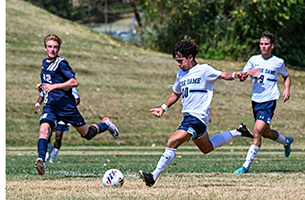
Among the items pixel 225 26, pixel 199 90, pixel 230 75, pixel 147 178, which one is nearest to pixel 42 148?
pixel 147 178

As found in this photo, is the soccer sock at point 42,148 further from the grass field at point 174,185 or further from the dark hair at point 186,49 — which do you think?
the dark hair at point 186,49

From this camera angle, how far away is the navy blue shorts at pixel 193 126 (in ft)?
20.6

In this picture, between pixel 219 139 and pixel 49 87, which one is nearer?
pixel 219 139

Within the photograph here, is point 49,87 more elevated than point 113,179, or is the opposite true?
point 49,87

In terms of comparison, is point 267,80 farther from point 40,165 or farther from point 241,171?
point 40,165

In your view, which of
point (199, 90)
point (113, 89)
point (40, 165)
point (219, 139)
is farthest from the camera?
point (113, 89)

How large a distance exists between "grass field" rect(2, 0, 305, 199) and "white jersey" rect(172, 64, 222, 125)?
3.20 ft

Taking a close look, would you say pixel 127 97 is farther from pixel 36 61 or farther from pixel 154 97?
pixel 36 61

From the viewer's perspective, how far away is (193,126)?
20.6 feet

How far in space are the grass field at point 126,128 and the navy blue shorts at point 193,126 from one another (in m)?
0.69

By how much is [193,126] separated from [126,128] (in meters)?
12.6

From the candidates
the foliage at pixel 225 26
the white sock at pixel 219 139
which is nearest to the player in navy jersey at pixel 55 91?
the white sock at pixel 219 139

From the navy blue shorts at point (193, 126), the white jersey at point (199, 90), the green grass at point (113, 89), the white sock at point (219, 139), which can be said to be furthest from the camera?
the green grass at point (113, 89)

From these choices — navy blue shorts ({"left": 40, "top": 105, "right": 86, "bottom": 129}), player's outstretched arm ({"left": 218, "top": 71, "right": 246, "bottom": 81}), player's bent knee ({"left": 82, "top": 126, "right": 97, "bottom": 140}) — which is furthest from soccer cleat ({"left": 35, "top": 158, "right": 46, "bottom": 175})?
player's outstretched arm ({"left": 218, "top": 71, "right": 246, "bottom": 81})
